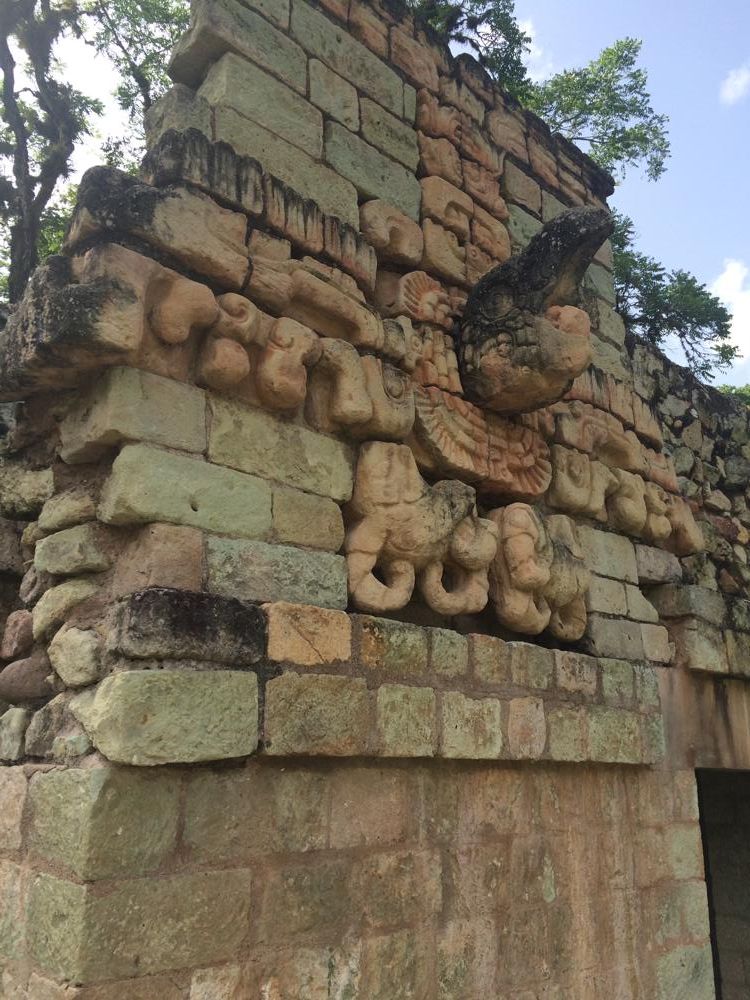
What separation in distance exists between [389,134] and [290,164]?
27.5 inches

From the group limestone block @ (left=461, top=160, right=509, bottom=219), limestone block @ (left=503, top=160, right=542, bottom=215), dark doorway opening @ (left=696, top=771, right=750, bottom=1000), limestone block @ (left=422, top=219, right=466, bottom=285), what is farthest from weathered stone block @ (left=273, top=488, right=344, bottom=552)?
dark doorway opening @ (left=696, top=771, right=750, bottom=1000)

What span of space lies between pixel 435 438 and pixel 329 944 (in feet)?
5.55

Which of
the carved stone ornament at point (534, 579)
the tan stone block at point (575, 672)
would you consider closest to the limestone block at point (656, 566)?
the carved stone ornament at point (534, 579)

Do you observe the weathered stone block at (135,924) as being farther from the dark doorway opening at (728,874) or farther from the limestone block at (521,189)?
the dark doorway opening at (728,874)

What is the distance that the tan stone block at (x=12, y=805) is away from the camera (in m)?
2.12

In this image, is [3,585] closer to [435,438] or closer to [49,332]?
[49,332]

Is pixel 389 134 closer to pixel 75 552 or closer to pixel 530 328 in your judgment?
pixel 530 328

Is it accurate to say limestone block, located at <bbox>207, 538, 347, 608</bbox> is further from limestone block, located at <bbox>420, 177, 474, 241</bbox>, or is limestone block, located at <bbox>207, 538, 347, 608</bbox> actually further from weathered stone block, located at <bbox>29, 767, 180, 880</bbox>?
limestone block, located at <bbox>420, 177, 474, 241</bbox>

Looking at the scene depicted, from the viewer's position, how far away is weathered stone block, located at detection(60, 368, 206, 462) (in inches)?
88.4

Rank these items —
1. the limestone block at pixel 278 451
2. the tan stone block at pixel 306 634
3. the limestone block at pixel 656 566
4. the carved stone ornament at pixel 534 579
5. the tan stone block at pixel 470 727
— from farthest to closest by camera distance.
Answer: the limestone block at pixel 656 566 → the carved stone ornament at pixel 534 579 → the tan stone block at pixel 470 727 → the limestone block at pixel 278 451 → the tan stone block at pixel 306 634

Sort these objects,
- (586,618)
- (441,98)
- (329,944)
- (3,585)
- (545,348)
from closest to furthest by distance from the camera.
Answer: (329,944), (3,585), (545,348), (586,618), (441,98)

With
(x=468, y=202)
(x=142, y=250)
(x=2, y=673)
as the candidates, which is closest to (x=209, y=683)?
(x=2, y=673)

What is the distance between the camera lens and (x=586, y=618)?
360 cm

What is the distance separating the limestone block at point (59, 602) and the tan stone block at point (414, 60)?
8.77 ft
